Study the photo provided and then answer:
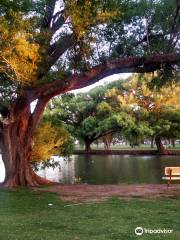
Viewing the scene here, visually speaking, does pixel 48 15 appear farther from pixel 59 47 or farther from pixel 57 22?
pixel 59 47

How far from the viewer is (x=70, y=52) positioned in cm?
1622

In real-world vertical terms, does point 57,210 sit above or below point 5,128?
below

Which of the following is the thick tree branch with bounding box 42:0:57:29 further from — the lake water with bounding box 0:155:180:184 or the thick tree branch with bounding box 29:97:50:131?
the lake water with bounding box 0:155:180:184

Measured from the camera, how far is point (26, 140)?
17.0 m

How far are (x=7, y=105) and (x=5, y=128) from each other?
85cm

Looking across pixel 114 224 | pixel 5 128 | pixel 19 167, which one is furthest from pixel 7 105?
pixel 114 224

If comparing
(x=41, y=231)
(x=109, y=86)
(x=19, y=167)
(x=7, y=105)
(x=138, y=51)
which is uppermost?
(x=109, y=86)

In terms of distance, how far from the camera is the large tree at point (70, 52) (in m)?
13.6

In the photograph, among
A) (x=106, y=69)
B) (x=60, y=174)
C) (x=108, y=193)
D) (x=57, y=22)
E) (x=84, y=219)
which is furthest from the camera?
(x=60, y=174)

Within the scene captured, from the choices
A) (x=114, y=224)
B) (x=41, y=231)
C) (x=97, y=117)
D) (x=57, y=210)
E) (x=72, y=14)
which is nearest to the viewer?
(x=41, y=231)

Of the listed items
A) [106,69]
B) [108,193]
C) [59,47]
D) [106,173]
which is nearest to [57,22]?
[59,47]

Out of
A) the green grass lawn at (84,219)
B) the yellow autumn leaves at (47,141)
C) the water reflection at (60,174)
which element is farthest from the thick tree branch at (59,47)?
the water reflection at (60,174)

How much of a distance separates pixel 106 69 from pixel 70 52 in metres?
1.58

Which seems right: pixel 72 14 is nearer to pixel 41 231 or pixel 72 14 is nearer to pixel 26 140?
pixel 26 140
